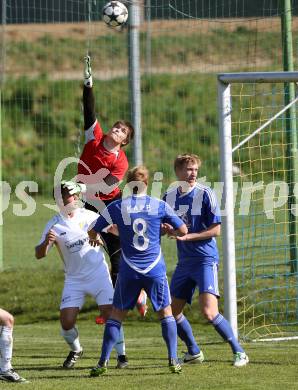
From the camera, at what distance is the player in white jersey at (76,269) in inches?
390

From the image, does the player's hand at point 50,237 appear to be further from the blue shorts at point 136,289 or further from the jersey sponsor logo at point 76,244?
the blue shorts at point 136,289

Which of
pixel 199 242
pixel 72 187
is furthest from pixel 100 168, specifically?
pixel 199 242

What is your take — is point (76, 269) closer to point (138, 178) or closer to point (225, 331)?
point (138, 178)

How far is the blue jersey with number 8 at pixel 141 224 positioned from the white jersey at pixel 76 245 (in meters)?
0.86

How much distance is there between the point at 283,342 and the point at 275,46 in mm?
6811

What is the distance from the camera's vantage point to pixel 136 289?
9203 mm

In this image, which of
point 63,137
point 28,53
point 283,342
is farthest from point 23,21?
point 28,53

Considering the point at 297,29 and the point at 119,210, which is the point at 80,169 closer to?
the point at 119,210

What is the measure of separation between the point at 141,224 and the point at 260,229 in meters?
4.60

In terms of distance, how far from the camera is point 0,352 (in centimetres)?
895

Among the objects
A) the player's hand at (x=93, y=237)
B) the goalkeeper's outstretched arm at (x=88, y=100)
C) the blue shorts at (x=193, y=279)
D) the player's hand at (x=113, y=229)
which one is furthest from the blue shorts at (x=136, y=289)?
the goalkeeper's outstretched arm at (x=88, y=100)

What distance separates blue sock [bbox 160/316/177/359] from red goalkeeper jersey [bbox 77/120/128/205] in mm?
2140

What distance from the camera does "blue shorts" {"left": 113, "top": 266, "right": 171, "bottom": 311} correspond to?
9.15 meters

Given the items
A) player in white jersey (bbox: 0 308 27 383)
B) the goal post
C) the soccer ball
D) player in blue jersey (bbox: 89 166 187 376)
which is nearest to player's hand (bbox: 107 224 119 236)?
player in blue jersey (bbox: 89 166 187 376)
